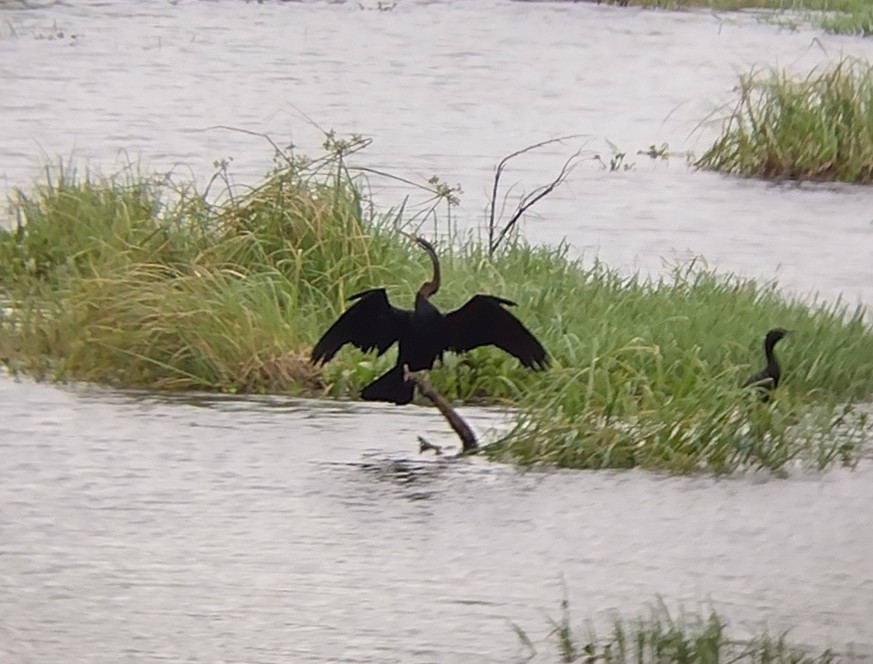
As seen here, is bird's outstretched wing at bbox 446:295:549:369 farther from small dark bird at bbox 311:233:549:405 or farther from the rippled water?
the rippled water

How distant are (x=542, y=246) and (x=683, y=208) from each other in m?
0.18

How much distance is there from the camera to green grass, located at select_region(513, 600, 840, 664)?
155 centimetres

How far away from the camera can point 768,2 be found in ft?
6.81

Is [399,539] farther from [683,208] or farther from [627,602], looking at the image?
[683,208]

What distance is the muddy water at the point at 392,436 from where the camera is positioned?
1.60m

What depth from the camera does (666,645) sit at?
1558mm

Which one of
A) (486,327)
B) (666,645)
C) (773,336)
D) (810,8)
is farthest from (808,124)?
(666,645)

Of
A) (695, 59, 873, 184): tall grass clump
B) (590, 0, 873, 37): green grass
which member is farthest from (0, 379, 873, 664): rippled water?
(590, 0, 873, 37): green grass

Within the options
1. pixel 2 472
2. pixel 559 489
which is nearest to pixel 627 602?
pixel 559 489

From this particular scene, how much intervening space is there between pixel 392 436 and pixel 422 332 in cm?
16

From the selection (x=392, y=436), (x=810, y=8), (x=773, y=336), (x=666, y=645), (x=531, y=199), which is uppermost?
(x=810, y=8)

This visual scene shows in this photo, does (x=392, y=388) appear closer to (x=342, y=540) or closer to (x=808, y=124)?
(x=342, y=540)

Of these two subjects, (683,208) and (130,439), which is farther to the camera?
(683,208)

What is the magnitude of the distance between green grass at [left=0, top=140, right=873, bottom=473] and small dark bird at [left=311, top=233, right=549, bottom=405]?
4 cm
